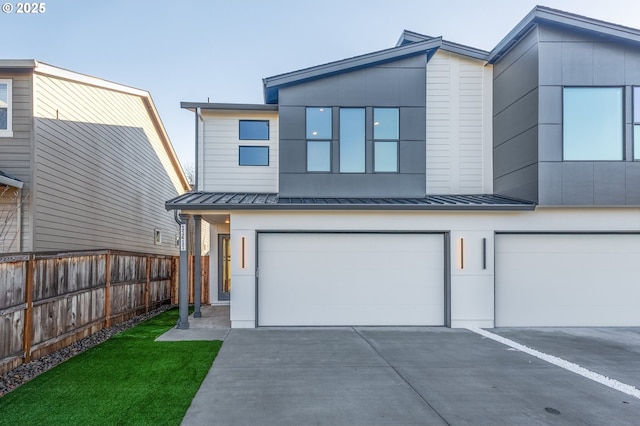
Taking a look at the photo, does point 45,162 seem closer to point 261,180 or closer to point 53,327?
point 53,327

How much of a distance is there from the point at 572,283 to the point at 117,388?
8998 mm

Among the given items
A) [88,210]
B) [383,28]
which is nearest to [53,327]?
[88,210]

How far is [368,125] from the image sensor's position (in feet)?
28.8

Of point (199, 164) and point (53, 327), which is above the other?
point (199, 164)

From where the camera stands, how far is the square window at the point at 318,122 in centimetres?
878

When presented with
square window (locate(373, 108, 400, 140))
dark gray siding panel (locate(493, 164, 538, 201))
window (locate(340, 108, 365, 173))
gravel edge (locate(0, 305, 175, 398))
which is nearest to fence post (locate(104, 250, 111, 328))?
gravel edge (locate(0, 305, 175, 398))

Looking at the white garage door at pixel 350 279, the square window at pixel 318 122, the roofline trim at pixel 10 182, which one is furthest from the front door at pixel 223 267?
the roofline trim at pixel 10 182

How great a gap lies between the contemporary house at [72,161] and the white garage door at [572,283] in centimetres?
1042

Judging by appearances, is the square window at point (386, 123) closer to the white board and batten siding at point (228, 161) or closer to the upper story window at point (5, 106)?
the white board and batten siding at point (228, 161)

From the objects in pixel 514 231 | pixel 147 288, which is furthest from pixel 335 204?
pixel 147 288

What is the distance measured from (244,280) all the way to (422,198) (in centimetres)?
466

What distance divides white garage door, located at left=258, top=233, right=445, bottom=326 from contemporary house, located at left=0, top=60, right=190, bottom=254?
5.06m

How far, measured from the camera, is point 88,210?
32.3 ft

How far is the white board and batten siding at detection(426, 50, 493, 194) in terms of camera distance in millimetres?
9438
